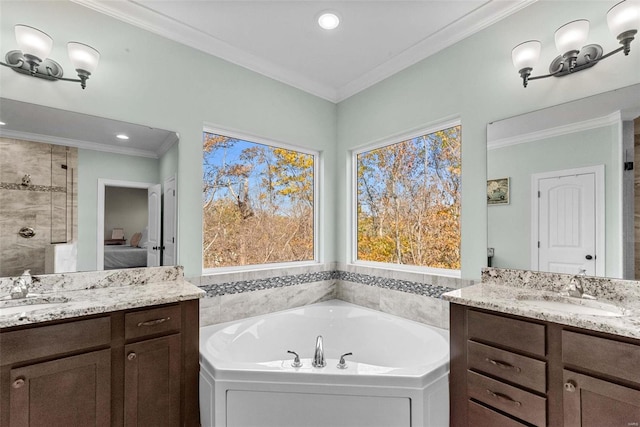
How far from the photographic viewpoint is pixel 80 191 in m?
1.88

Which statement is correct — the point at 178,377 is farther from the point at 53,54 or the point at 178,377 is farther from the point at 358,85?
the point at 358,85

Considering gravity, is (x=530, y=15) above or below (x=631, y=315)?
above

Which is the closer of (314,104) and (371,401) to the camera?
(371,401)

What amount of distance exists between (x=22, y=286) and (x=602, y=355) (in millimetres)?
2804

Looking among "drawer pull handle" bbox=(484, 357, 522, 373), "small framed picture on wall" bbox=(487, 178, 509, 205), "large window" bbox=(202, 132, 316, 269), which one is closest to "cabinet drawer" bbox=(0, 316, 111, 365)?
"large window" bbox=(202, 132, 316, 269)

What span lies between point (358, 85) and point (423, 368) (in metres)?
2.46

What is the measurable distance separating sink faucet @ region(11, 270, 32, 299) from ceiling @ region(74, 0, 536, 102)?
1671 mm

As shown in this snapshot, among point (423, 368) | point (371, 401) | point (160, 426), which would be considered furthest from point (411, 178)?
point (160, 426)

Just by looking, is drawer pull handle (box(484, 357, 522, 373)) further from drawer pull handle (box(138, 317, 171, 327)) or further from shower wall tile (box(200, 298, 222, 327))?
shower wall tile (box(200, 298, 222, 327))

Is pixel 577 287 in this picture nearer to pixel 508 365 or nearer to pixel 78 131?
pixel 508 365

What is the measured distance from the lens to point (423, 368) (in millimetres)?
1622

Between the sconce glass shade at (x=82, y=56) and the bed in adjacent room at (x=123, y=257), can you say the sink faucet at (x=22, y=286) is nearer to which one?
the bed in adjacent room at (x=123, y=257)

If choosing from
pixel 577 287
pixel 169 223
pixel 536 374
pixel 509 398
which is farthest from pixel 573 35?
pixel 169 223

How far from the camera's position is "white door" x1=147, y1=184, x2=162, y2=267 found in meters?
2.09
